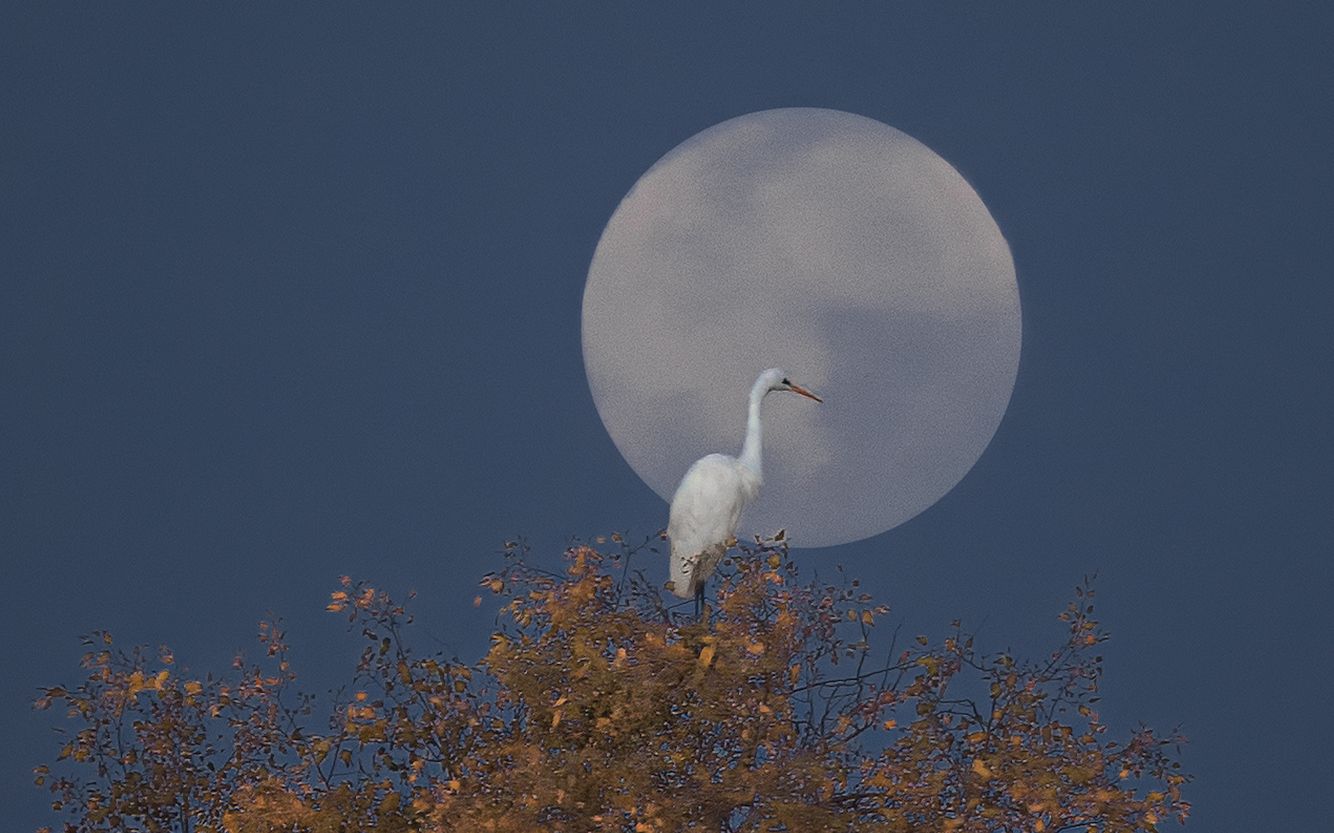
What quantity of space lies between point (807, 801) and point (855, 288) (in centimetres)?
866

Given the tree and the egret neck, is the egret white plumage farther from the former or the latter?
the tree

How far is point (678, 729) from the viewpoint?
994cm

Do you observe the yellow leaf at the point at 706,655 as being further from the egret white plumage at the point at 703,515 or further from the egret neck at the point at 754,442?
the egret neck at the point at 754,442

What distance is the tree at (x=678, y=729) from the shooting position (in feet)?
31.3

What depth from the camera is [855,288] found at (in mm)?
17922

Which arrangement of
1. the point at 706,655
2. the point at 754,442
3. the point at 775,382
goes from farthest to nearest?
the point at 775,382
the point at 754,442
the point at 706,655

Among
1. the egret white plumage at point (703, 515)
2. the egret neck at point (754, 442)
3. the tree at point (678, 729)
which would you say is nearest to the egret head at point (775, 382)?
the egret neck at point (754, 442)

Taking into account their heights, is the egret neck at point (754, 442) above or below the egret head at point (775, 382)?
below

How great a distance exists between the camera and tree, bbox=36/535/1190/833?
9.55 metres

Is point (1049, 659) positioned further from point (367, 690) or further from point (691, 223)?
point (691, 223)

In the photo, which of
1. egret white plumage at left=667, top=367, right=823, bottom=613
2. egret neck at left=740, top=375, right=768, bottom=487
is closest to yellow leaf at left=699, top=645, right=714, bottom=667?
egret white plumage at left=667, top=367, right=823, bottom=613

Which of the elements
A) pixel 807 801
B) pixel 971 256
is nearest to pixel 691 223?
pixel 971 256

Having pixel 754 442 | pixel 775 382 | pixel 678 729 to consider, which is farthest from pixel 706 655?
pixel 775 382

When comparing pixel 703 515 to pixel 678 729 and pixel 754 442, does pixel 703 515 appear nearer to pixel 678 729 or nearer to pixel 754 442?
pixel 754 442
